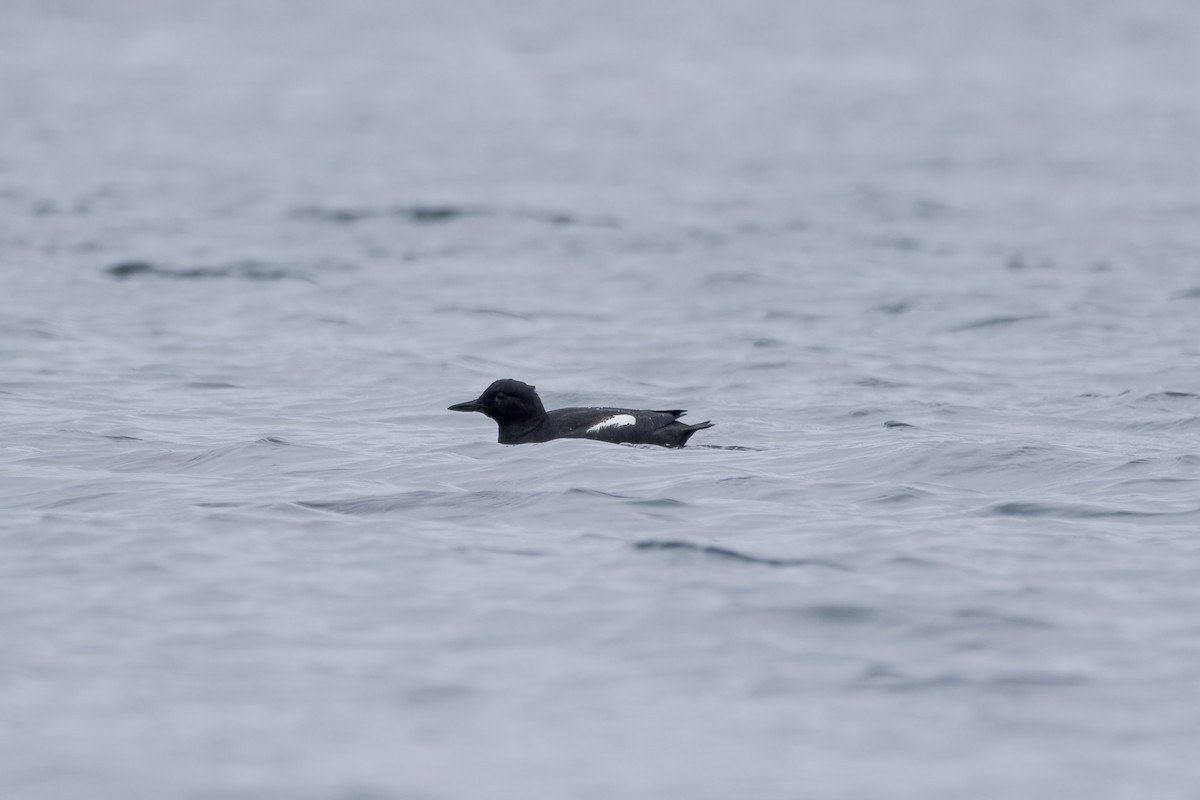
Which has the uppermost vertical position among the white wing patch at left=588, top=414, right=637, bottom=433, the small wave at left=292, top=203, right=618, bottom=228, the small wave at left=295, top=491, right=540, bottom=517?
the small wave at left=292, top=203, right=618, bottom=228

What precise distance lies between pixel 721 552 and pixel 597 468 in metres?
2.13

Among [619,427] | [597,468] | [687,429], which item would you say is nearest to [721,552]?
[597,468]

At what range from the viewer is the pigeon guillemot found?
38.0 ft

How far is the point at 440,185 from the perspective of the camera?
26891 millimetres

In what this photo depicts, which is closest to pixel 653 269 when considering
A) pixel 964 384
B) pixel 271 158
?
pixel 964 384

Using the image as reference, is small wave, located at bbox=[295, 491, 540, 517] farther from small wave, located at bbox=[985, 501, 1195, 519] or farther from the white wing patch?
small wave, located at bbox=[985, 501, 1195, 519]

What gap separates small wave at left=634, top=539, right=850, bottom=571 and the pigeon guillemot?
2616mm

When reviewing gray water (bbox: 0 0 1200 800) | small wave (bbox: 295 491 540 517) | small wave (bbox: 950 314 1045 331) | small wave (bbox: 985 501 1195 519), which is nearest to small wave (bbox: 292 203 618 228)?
gray water (bbox: 0 0 1200 800)

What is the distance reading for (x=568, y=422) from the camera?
1169 centimetres

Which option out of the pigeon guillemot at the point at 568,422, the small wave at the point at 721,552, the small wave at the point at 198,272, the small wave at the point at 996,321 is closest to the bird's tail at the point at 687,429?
the pigeon guillemot at the point at 568,422

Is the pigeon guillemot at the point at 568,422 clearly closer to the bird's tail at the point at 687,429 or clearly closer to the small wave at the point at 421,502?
the bird's tail at the point at 687,429

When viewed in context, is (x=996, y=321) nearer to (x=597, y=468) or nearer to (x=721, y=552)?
(x=597, y=468)

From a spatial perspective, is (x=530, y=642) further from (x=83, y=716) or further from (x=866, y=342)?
(x=866, y=342)

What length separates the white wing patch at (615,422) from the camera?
11.6 metres
